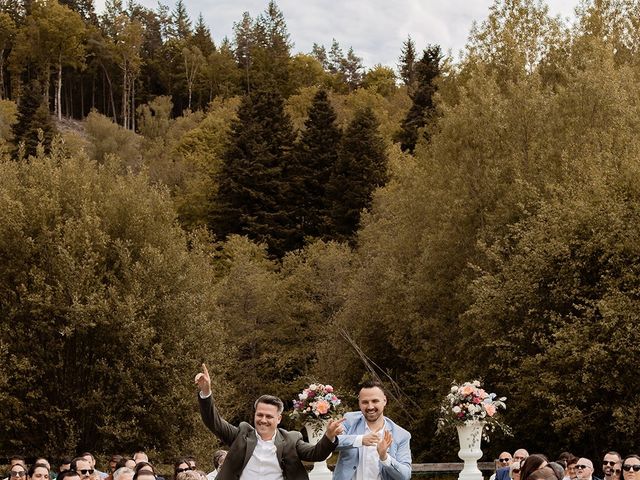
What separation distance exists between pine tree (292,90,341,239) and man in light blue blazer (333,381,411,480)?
5359 centimetres

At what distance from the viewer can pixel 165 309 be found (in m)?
31.1

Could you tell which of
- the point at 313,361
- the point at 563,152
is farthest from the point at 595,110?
the point at 313,361

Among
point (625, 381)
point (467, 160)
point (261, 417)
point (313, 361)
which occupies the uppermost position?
point (467, 160)

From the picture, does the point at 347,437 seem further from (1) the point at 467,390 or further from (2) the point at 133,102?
(2) the point at 133,102

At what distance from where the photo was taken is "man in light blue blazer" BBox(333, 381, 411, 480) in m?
7.09

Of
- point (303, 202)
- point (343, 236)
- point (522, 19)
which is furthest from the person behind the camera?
point (303, 202)

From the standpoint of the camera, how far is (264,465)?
7000 mm

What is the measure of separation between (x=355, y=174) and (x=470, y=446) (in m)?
46.4

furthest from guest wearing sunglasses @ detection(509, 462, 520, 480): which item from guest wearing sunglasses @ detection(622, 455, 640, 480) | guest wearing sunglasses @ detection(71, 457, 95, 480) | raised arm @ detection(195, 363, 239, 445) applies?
raised arm @ detection(195, 363, 239, 445)

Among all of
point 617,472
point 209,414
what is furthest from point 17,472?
point 617,472

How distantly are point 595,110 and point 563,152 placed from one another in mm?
2612

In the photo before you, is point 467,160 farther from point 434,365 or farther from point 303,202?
point 303,202

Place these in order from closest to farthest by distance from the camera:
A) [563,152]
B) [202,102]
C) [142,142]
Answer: [563,152]
[142,142]
[202,102]

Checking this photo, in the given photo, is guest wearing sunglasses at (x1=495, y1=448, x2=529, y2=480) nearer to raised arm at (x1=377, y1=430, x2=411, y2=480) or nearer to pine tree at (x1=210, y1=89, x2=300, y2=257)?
raised arm at (x1=377, y1=430, x2=411, y2=480)
